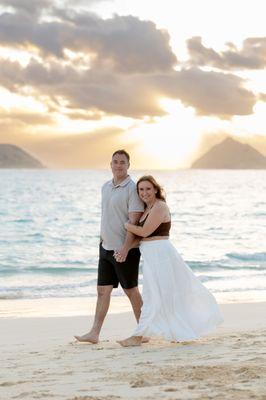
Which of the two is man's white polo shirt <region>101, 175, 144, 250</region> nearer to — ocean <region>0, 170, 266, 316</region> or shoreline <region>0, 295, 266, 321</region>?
shoreline <region>0, 295, 266, 321</region>

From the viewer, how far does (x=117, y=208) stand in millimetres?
7094

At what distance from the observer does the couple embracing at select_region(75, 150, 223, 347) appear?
691cm

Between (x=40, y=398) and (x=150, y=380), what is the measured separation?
0.95 metres

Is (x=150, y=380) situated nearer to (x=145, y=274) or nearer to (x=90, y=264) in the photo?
(x=145, y=274)

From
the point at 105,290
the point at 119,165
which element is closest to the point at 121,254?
the point at 105,290

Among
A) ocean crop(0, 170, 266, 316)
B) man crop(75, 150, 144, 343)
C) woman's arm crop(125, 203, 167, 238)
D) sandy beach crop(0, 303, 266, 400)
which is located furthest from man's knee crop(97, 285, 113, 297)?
ocean crop(0, 170, 266, 316)

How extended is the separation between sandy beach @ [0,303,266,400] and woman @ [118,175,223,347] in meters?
0.22

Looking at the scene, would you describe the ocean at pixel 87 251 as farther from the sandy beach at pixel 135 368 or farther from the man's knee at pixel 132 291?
the man's knee at pixel 132 291

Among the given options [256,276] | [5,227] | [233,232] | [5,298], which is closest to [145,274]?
[5,298]

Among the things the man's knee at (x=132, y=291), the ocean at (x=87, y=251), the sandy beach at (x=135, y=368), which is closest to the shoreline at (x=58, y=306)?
the ocean at (x=87, y=251)

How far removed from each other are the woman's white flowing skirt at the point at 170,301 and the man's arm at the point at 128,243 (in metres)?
0.14

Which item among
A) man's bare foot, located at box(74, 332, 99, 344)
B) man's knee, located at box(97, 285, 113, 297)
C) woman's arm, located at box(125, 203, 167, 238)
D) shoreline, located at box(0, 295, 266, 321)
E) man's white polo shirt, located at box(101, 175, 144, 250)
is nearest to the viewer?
woman's arm, located at box(125, 203, 167, 238)

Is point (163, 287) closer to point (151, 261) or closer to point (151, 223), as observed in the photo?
point (151, 261)

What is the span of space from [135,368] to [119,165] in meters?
2.21
